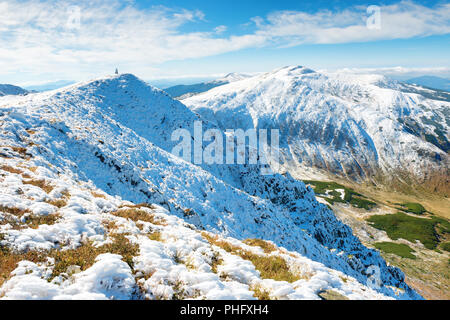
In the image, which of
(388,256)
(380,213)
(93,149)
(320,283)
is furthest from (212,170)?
(380,213)

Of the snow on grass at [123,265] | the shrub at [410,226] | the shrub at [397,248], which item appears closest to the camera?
the snow on grass at [123,265]

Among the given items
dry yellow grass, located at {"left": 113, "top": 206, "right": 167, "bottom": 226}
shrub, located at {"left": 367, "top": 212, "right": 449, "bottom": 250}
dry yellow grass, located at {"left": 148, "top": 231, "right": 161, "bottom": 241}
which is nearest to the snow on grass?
dry yellow grass, located at {"left": 148, "top": 231, "right": 161, "bottom": 241}

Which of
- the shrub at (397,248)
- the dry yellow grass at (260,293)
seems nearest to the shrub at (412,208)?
the shrub at (397,248)

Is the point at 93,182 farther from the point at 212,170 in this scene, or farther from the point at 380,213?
the point at 380,213

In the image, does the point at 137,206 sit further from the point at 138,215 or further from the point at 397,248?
the point at 397,248

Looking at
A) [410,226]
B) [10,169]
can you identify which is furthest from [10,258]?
[410,226]

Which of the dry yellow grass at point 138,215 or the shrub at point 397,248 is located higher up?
the dry yellow grass at point 138,215

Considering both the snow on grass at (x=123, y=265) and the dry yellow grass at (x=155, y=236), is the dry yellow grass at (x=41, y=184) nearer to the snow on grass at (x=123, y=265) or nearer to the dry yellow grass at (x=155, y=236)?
the snow on grass at (x=123, y=265)

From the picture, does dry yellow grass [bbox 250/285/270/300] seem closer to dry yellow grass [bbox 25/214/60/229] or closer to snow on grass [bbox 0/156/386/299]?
snow on grass [bbox 0/156/386/299]
